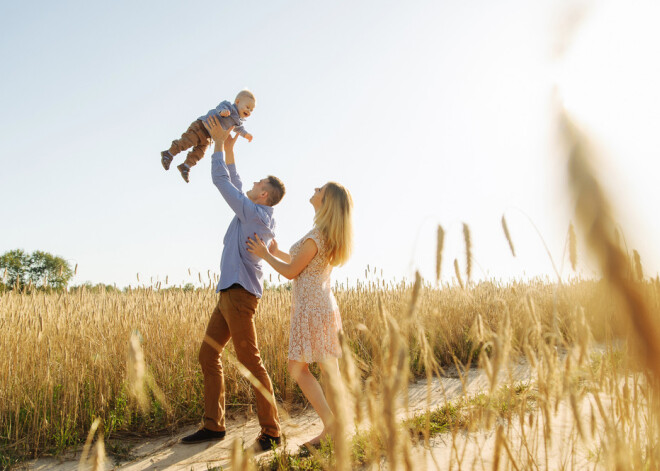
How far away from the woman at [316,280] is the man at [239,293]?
0.73ft

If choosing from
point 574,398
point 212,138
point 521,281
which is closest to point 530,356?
point 574,398

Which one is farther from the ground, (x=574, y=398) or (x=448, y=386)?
(x=574, y=398)

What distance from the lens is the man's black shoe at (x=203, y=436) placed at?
3557mm

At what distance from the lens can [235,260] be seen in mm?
3357

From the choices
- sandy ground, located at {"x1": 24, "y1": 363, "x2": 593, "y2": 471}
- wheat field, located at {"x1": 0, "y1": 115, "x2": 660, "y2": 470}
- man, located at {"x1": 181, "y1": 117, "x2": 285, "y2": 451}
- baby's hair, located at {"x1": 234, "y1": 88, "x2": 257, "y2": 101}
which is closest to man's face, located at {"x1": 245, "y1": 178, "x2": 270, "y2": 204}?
man, located at {"x1": 181, "y1": 117, "x2": 285, "y2": 451}

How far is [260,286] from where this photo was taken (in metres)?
3.50

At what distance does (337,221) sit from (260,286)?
2.69 ft

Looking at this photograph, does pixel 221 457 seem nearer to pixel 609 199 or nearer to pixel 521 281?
pixel 609 199

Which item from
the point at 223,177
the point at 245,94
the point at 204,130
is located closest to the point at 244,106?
the point at 245,94

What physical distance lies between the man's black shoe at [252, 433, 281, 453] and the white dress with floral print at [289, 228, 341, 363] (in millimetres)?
659

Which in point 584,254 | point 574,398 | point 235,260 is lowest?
point 574,398

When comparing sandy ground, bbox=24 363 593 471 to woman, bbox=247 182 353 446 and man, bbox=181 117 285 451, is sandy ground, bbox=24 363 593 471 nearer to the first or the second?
man, bbox=181 117 285 451

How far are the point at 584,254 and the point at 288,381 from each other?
4559mm

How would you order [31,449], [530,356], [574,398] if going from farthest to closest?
[31,449], [530,356], [574,398]
